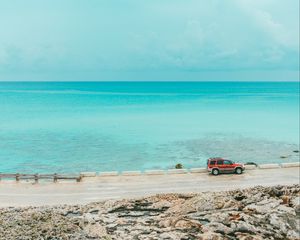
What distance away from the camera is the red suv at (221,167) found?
32.2 metres

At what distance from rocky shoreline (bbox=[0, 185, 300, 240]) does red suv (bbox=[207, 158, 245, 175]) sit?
1525 cm

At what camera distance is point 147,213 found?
1590 cm

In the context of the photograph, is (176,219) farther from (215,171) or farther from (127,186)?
(215,171)

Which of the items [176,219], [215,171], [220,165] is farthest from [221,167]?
[176,219]

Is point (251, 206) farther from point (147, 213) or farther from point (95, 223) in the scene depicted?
point (95, 223)

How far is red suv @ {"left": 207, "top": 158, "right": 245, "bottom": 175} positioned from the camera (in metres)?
32.2

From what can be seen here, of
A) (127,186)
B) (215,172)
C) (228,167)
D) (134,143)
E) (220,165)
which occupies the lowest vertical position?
(127,186)

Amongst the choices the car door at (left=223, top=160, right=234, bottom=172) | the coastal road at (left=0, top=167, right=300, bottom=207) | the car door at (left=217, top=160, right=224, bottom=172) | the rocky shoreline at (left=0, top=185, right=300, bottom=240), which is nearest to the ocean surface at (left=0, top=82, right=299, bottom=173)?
the car door at (left=223, top=160, right=234, bottom=172)

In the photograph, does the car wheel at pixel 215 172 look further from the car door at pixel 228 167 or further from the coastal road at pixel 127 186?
the car door at pixel 228 167

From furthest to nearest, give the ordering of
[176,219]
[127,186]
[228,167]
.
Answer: [228,167] → [127,186] → [176,219]

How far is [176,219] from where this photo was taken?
14.8m

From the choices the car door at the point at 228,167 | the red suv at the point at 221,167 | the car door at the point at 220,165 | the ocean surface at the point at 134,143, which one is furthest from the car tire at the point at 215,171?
the ocean surface at the point at 134,143

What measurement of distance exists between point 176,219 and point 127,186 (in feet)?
47.9

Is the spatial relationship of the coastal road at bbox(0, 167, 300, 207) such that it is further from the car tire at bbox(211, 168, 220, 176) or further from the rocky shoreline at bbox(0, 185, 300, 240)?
the rocky shoreline at bbox(0, 185, 300, 240)
